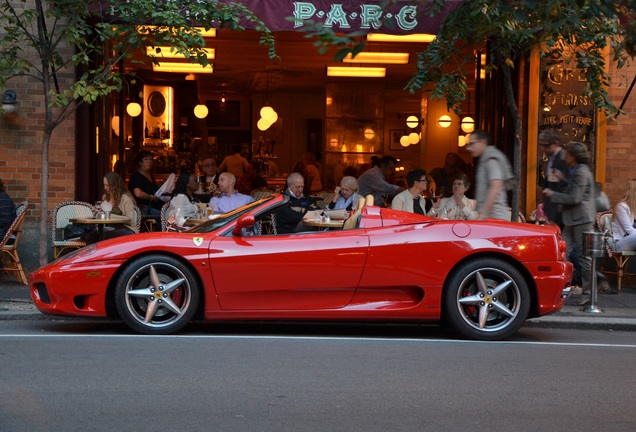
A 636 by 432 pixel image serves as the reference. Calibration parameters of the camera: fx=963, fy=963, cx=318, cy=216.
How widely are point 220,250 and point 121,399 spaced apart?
2.45 metres

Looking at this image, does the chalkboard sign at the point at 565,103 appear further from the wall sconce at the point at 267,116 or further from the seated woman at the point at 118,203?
the wall sconce at the point at 267,116

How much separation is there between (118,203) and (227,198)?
4.58 feet

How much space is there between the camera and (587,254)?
1027 centimetres

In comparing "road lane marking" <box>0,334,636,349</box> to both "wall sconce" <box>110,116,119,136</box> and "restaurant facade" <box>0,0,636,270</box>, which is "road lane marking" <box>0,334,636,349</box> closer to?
"restaurant facade" <box>0,0,636,270</box>

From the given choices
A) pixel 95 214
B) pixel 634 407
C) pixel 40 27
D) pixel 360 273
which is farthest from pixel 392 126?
pixel 634 407

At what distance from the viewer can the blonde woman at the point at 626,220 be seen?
12141 mm

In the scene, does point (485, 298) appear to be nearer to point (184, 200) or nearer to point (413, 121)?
point (184, 200)

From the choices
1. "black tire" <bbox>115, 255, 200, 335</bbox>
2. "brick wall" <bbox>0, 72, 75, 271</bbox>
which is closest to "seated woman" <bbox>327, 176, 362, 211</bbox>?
"brick wall" <bbox>0, 72, 75, 271</bbox>

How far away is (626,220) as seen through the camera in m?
12.2

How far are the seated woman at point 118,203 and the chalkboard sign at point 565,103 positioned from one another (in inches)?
222

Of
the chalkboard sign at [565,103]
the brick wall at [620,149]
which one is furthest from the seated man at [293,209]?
the brick wall at [620,149]

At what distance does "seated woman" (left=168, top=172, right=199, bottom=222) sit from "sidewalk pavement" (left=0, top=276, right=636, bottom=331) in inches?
78.5

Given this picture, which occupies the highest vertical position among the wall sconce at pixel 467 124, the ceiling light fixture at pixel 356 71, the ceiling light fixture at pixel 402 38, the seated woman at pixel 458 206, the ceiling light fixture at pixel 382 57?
the ceiling light fixture at pixel 402 38

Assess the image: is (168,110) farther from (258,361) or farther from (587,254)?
(258,361)
